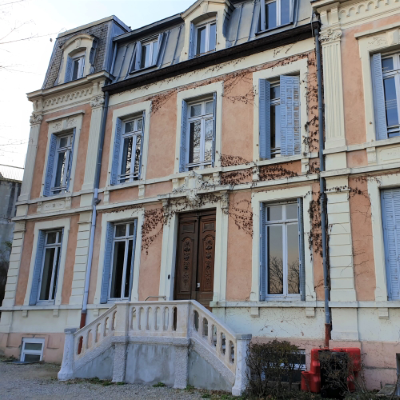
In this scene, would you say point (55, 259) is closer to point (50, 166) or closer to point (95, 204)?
point (95, 204)

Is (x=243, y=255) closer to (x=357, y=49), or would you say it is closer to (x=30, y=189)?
(x=357, y=49)

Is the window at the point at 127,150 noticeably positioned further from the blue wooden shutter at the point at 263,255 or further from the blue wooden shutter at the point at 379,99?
the blue wooden shutter at the point at 379,99

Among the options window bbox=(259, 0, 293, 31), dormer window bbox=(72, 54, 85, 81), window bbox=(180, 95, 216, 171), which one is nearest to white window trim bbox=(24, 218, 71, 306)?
window bbox=(180, 95, 216, 171)

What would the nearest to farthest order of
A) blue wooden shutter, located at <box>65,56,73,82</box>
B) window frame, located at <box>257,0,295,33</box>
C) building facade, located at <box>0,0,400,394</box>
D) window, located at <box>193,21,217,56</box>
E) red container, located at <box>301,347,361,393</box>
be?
red container, located at <box>301,347,361,393</box>
building facade, located at <box>0,0,400,394</box>
window frame, located at <box>257,0,295,33</box>
window, located at <box>193,21,217,56</box>
blue wooden shutter, located at <box>65,56,73,82</box>

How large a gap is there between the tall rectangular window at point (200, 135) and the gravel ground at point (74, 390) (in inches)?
215

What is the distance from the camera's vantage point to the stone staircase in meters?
8.02

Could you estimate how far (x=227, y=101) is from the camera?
11.4m

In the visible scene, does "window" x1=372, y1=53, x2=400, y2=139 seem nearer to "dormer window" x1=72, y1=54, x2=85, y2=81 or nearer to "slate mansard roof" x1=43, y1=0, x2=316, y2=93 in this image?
"slate mansard roof" x1=43, y1=0, x2=316, y2=93

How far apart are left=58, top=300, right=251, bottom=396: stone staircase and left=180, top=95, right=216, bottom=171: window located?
3.97 metres

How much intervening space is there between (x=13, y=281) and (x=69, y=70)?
6810mm

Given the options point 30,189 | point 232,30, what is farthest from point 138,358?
point 232,30

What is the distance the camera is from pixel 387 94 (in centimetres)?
962

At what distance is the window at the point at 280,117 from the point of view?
33.7ft

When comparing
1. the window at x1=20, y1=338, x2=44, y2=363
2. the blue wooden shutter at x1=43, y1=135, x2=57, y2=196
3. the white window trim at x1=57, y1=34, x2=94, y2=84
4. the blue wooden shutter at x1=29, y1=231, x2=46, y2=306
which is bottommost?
the window at x1=20, y1=338, x2=44, y2=363
